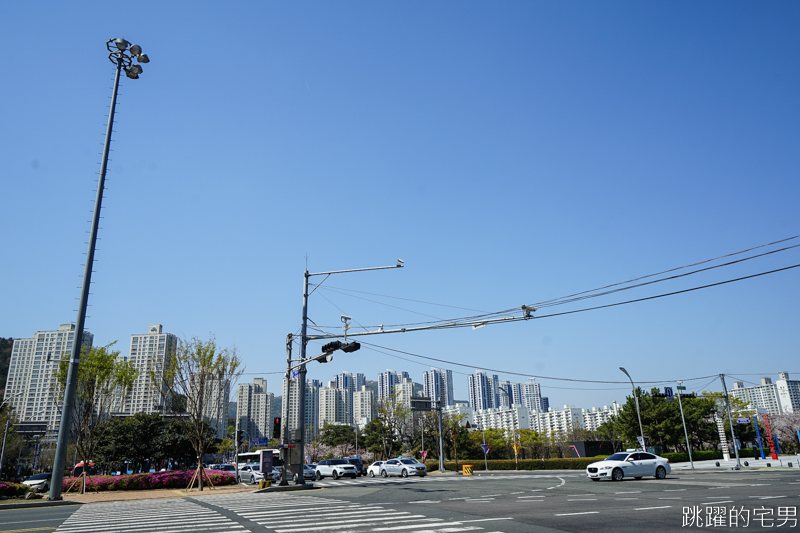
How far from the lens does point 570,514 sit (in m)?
12.4

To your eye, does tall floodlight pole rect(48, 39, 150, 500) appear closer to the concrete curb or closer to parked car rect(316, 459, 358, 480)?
the concrete curb

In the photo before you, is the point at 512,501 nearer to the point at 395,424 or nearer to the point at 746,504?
the point at 746,504

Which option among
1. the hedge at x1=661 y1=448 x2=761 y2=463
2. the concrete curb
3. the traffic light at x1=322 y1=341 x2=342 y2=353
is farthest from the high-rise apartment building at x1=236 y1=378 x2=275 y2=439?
the traffic light at x1=322 y1=341 x2=342 y2=353

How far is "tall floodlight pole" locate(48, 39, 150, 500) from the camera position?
1902 cm

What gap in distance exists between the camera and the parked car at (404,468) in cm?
3700

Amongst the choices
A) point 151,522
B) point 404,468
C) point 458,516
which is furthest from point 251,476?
point 458,516

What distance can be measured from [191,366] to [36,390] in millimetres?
123074

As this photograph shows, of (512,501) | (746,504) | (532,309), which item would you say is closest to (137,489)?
(512,501)

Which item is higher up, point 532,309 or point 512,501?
point 532,309

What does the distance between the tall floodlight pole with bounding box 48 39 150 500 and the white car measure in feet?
78.2

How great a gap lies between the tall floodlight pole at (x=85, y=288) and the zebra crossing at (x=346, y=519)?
7625mm

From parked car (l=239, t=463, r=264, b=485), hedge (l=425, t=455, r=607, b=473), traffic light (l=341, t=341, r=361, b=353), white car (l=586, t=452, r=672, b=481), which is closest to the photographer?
traffic light (l=341, t=341, r=361, b=353)

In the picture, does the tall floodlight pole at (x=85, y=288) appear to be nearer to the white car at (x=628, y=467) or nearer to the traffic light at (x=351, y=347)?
the traffic light at (x=351, y=347)

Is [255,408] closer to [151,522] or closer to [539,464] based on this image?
[539,464]
